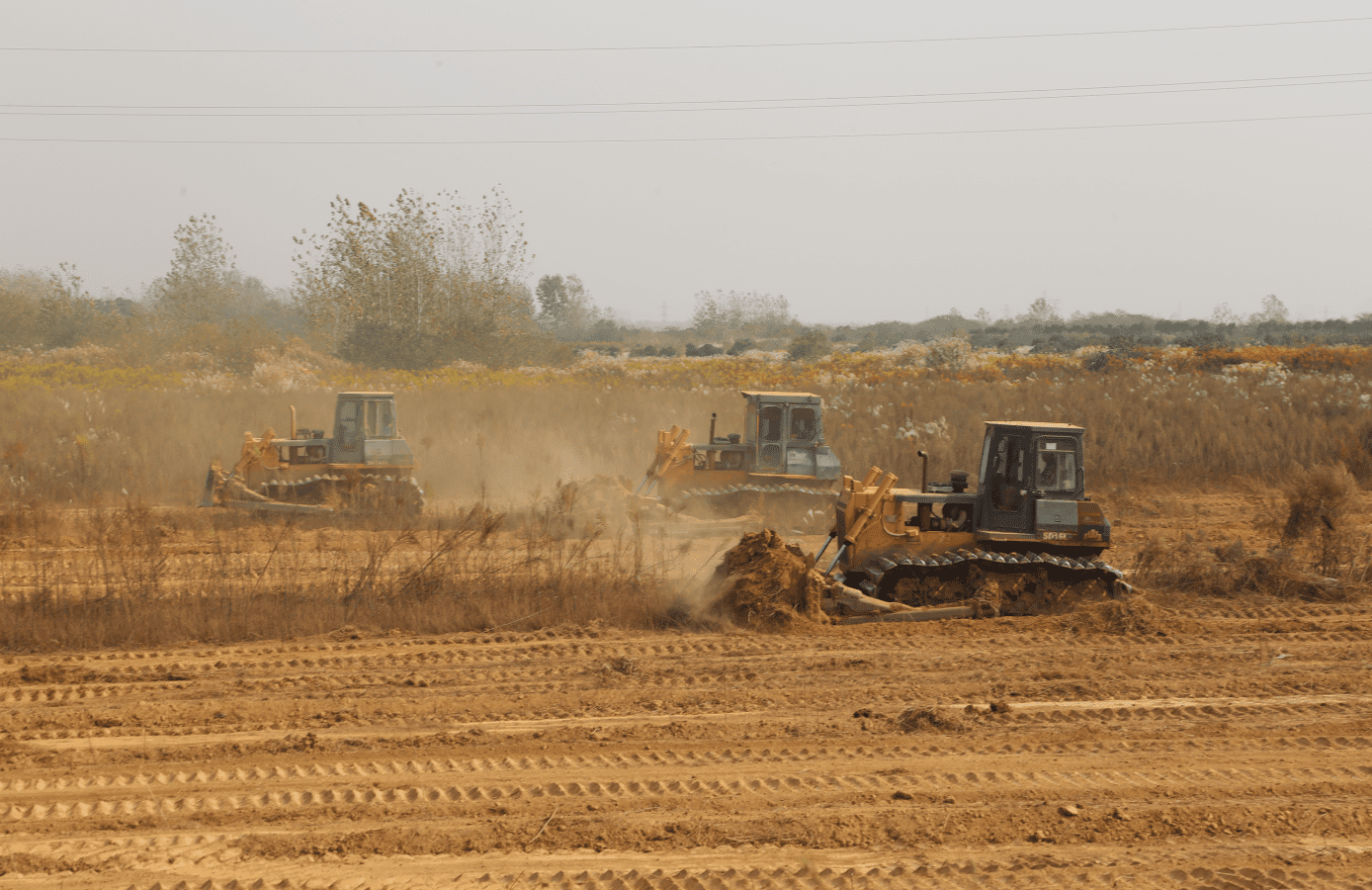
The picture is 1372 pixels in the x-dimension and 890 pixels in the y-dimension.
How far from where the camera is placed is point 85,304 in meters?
47.0

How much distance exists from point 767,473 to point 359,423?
21.7 ft

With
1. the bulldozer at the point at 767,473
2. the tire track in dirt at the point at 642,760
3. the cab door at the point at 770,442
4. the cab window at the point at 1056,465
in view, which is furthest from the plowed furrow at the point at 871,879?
the cab door at the point at 770,442

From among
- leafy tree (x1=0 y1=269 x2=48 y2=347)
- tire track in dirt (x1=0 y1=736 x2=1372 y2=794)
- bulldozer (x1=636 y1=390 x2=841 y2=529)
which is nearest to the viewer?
tire track in dirt (x1=0 y1=736 x2=1372 y2=794)

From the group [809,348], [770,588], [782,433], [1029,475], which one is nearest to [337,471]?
[782,433]

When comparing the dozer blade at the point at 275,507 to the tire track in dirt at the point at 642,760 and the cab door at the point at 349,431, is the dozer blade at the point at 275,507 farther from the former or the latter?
the tire track in dirt at the point at 642,760

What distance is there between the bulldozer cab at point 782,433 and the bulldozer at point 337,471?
5.43 meters

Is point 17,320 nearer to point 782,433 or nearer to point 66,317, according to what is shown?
point 66,317

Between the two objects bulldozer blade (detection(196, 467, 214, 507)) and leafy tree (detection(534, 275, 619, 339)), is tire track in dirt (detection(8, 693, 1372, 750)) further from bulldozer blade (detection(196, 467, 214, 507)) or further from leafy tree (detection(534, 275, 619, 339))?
leafy tree (detection(534, 275, 619, 339))

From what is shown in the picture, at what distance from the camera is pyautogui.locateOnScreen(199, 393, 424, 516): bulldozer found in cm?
1531

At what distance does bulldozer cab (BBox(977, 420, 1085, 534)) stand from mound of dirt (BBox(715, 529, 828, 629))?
2052mm

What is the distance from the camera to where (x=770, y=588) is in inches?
372

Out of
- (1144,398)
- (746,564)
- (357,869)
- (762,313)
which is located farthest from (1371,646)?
(762,313)

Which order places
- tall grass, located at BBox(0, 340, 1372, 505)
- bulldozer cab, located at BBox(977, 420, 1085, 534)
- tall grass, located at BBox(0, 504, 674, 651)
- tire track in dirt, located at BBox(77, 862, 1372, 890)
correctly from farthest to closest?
1. tall grass, located at BBox(0, 340, 1372, 505)
2. bulldozer cab, located at BBox(977, 420, 1085, 534)
3. tall grass, located at BBox(0, 504, 674, 651)
4. tire track in dirt, located at BBox(77, 862, 1372, 890)

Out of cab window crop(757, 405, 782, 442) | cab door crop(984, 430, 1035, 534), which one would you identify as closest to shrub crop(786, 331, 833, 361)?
cab window crop(757, 405, 782, 442)
